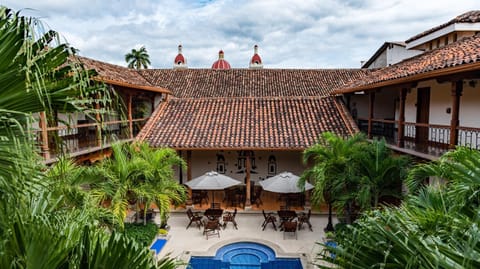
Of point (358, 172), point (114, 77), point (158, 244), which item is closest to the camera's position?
point (358, 172)

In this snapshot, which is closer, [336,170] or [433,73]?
[433,73]

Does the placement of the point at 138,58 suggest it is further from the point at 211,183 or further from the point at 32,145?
the point at 32,145

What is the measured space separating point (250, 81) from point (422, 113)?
12.8 m

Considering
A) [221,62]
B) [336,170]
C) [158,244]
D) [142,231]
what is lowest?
[158,244]

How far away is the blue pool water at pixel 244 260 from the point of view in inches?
393

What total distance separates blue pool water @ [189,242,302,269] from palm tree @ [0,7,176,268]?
25.0 feet

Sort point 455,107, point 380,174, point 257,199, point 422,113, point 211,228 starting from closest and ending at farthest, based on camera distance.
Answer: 1. point 455,107
2. point 380,174
3. point 211,228
4. point 422,113
5. point 257,199

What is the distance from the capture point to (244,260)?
10391mm

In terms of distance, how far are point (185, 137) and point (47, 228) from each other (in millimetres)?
12779

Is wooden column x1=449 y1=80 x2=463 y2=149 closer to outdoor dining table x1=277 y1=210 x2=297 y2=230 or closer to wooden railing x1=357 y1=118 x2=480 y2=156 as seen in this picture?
wooden railing x1=357 y1=118 x2=480 y2=156

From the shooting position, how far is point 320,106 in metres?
17.3

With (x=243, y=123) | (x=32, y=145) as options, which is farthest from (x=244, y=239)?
(x=32, y=145)

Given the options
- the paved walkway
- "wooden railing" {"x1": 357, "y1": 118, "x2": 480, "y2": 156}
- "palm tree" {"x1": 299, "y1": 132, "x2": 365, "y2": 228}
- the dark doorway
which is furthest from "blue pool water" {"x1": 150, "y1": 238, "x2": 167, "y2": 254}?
the dark doorway

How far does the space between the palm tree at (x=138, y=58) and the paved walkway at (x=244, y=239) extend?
3760cm
